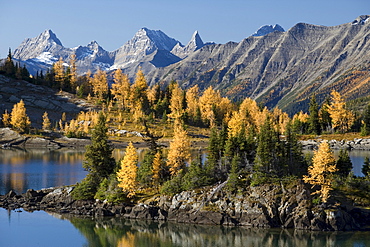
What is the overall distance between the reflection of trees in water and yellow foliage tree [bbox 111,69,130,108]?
402 ft

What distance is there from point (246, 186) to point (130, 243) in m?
20.0

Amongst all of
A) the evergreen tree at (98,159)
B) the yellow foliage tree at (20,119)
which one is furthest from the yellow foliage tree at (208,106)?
the evergreen tree at (98,159)

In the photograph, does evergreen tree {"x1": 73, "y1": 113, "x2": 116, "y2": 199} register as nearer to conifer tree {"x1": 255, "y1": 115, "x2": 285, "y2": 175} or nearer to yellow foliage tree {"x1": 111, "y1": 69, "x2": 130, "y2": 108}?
conifer tree {"x1": 255, "y1": 115, "x2": 285, "y2": 175}

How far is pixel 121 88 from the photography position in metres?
184

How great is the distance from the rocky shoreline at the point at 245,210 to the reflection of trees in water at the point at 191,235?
131 cm

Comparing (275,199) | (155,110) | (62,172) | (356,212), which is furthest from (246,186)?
(155,110)

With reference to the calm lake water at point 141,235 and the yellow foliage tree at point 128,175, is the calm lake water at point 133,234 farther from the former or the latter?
the yellow foliage tree at point 128,175

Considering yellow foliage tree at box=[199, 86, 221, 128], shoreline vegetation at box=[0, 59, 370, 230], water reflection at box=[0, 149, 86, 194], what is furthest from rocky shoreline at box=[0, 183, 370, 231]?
yellow foliage tree at box=[199, 86, 221, 128]

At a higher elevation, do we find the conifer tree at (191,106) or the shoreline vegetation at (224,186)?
the conifer tree at (191,106)

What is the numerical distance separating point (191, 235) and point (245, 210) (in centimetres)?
897

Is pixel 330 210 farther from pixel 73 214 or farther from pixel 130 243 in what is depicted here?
pixel 73 214

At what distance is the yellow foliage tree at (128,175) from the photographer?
6906 centimetres

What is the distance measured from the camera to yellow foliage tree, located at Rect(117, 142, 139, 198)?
69.1 meters

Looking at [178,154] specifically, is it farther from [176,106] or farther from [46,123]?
[46,123]
